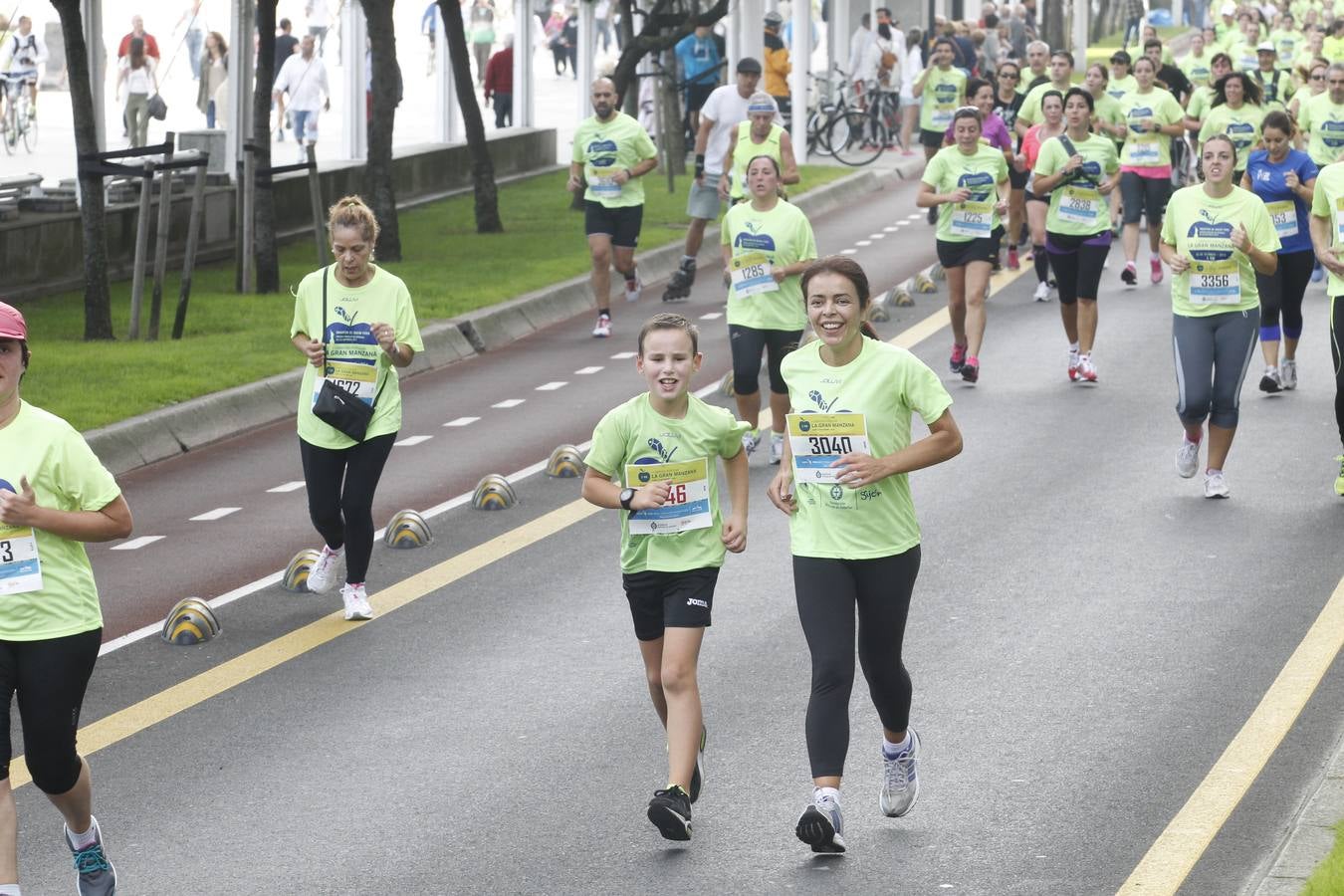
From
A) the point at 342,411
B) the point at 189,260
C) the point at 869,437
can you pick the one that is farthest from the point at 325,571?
the point at 189,260

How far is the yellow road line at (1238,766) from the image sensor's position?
700 centimetres

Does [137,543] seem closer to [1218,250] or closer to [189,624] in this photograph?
[189,624]

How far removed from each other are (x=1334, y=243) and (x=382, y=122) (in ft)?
41.3

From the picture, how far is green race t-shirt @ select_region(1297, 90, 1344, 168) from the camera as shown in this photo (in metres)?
19.5

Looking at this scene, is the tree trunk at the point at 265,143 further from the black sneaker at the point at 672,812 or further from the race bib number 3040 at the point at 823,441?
the black sneaker at the point at 672,812

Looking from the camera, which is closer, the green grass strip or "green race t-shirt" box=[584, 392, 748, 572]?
"green race t-shirt" box=[584, 392, 748, 572]

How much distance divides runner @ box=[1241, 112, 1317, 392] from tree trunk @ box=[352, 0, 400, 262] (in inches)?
399

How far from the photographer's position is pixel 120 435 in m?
14.5

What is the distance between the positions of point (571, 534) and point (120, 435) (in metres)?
3.61

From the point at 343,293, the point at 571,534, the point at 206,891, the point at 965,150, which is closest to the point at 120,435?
the point at 571,534

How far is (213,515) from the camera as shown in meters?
13.1

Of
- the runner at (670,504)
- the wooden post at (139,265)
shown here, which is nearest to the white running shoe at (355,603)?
the runner at (670,504)

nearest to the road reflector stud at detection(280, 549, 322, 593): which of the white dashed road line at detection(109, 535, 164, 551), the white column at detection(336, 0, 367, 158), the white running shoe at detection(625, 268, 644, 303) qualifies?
the white dashed road line at detection(109, 535, 164, 551)

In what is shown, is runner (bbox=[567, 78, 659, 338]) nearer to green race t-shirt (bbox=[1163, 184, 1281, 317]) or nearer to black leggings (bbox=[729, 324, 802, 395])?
black leggings (bbox=[729, 324, 802, 395])
